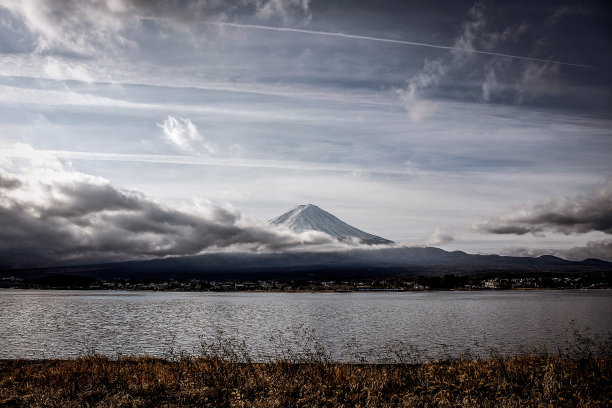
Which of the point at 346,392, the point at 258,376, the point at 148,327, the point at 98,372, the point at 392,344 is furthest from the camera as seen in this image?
the point at 148,327

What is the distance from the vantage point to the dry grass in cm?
1450

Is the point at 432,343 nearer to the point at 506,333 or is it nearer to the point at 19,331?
the point at 506,333

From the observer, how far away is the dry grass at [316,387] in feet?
47.6

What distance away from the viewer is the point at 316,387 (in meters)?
16.3

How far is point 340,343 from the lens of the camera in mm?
43469

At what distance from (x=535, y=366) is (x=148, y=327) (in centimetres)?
5396

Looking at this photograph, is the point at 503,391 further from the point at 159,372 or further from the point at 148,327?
the point at 148,327

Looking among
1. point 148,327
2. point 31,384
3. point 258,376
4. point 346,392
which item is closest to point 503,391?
point 346,392

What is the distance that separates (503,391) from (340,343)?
93.6 feet

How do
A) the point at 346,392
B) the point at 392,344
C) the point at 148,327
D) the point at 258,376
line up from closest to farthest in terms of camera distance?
1. the point at 346,392
2. the point at 258,376
3. the point at 392,344
4. the point at 148,327

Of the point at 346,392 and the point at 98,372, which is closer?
the point at 346,392

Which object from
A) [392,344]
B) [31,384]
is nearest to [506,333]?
[392,344]

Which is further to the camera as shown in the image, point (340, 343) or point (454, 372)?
point (340, 343)

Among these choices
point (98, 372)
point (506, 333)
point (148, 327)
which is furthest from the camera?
point (148, 327)
